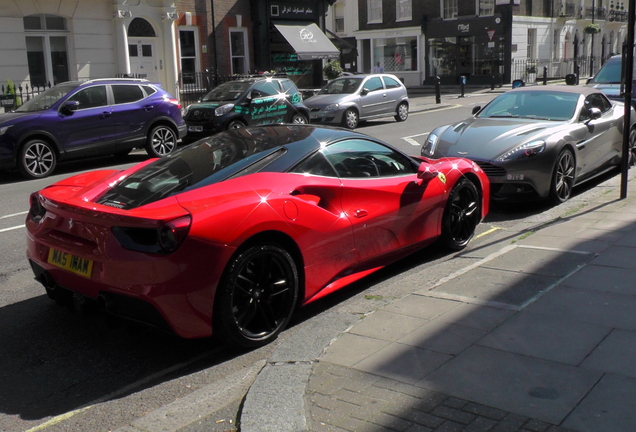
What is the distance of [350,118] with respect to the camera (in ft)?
66.1

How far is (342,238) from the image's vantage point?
524 cm

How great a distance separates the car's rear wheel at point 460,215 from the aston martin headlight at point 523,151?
1634 millimetres

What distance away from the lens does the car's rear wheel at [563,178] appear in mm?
8617

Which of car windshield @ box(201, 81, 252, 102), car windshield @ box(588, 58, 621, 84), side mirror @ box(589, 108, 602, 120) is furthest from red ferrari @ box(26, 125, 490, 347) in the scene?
car windshield @ box(588, 58, 621, 84)

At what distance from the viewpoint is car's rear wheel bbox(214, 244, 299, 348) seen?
4410 mm

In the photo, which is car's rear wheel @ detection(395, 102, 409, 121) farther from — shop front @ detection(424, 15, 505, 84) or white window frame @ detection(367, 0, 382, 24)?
white window frame @ detection(367, 0, 382, 24)

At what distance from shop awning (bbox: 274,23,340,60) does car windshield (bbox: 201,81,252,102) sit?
10891 millimetres

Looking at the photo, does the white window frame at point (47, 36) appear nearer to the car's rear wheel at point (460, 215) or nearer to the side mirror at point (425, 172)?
the car's rear wheel at point (460, 215)

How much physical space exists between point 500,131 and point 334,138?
13.2 feet

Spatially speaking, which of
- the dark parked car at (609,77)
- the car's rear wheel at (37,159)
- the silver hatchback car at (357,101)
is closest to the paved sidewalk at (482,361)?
the car's rear wheel at (37,159)

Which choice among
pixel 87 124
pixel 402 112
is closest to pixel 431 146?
pixel 87 124

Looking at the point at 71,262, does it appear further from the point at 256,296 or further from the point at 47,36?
the point at 47,36

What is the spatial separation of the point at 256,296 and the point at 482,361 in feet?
4.94

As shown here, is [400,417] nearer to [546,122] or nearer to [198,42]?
[546,122]
